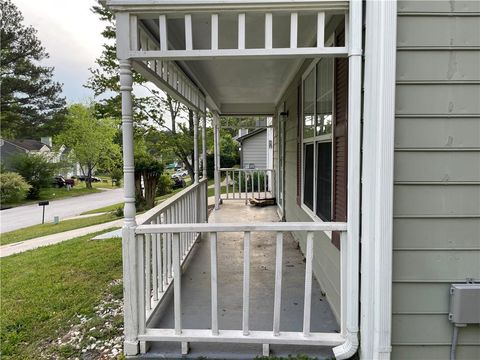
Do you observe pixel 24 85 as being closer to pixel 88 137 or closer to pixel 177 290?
pixel 88 137

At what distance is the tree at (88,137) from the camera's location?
28.3m

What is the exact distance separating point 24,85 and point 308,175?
58.9 ft

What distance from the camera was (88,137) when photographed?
28609 millimetres

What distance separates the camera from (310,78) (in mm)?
3691

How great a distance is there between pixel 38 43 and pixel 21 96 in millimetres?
3004

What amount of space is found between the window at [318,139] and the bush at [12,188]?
20.5m

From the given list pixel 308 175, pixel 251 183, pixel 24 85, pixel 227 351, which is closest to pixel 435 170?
pixel 227 351

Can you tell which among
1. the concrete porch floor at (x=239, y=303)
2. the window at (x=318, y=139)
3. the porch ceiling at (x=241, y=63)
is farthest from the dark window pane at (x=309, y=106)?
the concrete porch floor at (x=239, y=303)

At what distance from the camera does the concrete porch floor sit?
7.55 feet

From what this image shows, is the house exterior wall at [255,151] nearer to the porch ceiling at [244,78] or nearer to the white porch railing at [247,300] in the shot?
the porch ceiling at [244,78]

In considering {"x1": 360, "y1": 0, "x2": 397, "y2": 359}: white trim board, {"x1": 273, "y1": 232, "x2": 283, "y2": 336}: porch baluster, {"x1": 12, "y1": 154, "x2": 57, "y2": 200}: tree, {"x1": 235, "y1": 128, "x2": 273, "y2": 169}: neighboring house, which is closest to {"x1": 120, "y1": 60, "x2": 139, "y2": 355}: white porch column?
{"x1": 273, "y1": 232, "x2": 283, "y2": 336}: porch baluster

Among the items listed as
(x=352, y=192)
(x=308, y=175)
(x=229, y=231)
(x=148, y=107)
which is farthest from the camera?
(x=148, y=107)

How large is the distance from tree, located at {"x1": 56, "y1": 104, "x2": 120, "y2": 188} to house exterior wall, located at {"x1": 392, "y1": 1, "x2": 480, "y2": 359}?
28.6 m

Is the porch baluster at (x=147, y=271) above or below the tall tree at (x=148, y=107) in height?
below
